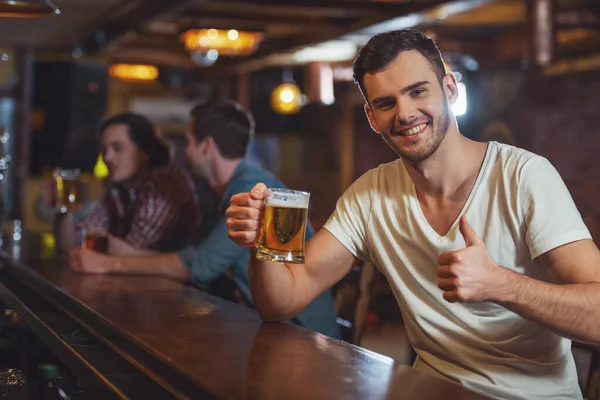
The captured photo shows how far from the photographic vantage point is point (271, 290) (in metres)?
2.07

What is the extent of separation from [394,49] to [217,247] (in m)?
1.17

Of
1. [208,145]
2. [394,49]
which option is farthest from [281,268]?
[208,145]

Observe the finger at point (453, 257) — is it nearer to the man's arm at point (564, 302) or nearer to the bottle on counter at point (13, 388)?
the man's arm at point (564, 302)

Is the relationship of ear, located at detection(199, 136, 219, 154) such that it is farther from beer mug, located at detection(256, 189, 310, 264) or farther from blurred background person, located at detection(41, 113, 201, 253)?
beer mug, located at detection(256, 189, 310, 264)

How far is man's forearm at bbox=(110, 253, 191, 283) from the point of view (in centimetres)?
322

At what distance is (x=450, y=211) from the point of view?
209 centimetres

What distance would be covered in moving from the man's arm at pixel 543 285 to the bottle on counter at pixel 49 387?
978mm

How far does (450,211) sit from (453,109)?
29 centimetres

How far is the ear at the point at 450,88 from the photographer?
215 cm

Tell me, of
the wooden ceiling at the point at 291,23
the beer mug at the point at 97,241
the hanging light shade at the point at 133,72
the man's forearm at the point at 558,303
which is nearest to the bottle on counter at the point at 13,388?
the man's forearm at the point at 558,303

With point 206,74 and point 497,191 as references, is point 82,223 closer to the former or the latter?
point 497,191

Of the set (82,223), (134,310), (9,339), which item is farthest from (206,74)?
(134,310)

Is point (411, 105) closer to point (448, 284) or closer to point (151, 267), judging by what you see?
point (448, 284)

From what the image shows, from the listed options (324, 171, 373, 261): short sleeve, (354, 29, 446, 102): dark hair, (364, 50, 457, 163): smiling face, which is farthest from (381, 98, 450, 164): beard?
(324, 171, 373, 261): short sleeve
